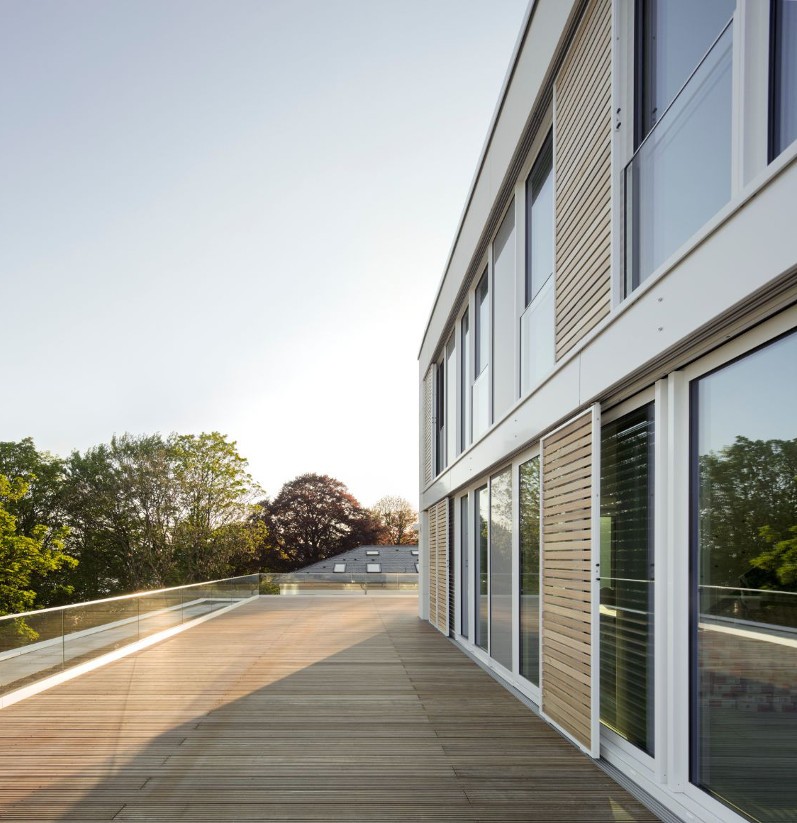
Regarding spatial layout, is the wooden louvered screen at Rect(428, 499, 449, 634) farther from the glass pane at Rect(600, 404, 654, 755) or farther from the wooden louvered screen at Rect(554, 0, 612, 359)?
the glass pane at Rect(600, 404, 654, 755)

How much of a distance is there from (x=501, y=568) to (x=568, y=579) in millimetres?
2850

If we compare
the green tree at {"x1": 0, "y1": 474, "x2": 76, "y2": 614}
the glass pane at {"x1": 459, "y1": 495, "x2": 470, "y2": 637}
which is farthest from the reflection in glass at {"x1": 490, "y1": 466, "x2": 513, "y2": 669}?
the green tree at {"x1": 0, "y1": 474, "x2": 76, "y2": 614}

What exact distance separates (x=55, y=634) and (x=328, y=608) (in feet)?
37.7

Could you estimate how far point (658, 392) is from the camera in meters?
4.15

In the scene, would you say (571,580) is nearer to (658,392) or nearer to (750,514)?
(658,392)

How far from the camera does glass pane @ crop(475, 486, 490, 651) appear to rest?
30.2ft

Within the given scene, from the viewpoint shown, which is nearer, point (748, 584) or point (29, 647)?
point (748, 584)

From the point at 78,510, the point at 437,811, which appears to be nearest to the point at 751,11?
the point at 437,811

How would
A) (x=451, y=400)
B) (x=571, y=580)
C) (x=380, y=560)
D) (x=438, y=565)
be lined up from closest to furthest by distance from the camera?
(x=571, y=580) → (x=451, y=400) → (x=438, y=565) → (x=380, y=560)

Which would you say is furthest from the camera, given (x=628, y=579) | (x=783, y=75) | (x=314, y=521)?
(x=314, y=521)

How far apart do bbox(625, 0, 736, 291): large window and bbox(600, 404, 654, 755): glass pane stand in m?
0.99

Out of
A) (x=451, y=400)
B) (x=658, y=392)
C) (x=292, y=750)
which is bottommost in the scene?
(x=292, y=750)

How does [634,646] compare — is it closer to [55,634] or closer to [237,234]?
[55,634]

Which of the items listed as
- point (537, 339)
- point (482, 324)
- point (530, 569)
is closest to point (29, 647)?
point (530, 569)
